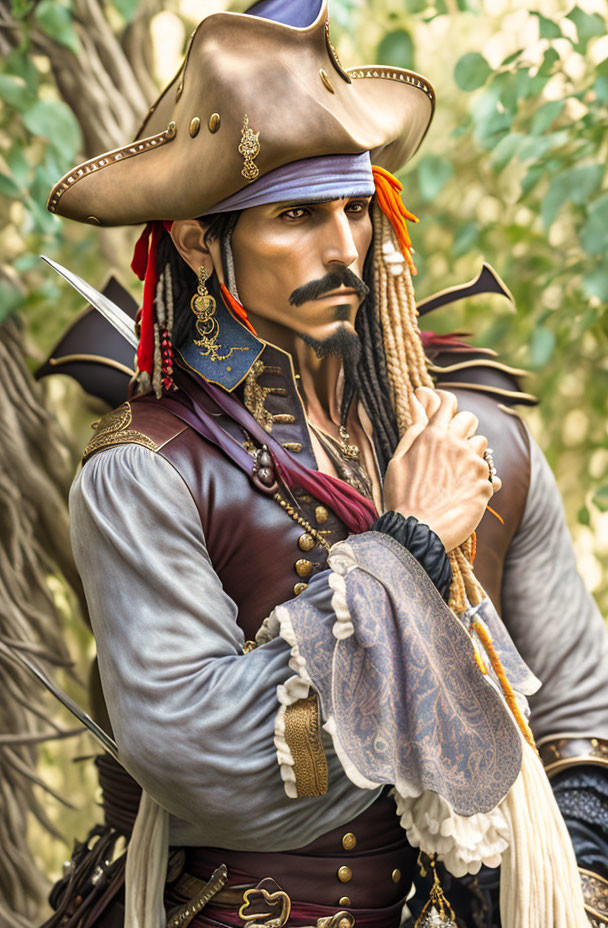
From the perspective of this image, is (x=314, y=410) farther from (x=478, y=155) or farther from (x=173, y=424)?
(x=478, y=155)

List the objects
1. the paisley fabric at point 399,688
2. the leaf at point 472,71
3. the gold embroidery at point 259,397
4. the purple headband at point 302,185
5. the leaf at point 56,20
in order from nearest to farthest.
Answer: the paisley fabric at point 399,688 < the purple headband at point 302,185 < the gold embroidery at point 259,397 < the leaf at point 56,20 < the leaf at point 472,71

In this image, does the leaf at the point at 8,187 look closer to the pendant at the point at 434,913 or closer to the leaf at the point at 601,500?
the leaf at the point at 601,500

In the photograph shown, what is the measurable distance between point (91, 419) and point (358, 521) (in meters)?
0.97

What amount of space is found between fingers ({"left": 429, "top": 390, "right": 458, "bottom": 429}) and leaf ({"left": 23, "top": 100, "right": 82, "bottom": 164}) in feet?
3.49

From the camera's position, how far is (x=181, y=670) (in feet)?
3.89

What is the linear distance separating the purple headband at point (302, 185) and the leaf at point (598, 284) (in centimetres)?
107

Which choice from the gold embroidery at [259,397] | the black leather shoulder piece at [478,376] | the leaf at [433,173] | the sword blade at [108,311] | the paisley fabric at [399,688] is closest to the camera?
the paisley fabric at [399,688]

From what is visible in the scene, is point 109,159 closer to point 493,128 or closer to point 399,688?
point 399,688

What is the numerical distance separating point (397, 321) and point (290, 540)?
33 cm

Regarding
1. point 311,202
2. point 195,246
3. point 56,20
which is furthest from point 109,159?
point 56,20

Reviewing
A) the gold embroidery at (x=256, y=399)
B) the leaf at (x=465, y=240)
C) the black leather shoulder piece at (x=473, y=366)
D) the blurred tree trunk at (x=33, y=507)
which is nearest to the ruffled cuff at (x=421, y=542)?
the gold embroidery at (x=256, y=399)

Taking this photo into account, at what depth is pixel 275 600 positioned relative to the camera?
1.30 metres

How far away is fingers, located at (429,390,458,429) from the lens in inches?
52.7

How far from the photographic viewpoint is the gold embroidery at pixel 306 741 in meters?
1.18
